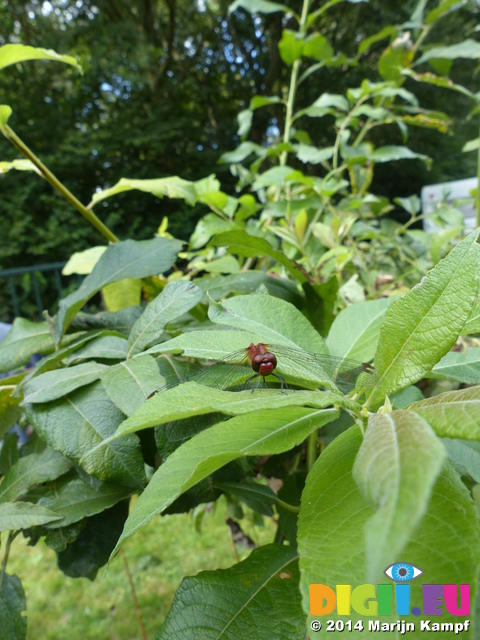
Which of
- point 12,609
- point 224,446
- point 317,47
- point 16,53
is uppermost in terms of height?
point 317,47

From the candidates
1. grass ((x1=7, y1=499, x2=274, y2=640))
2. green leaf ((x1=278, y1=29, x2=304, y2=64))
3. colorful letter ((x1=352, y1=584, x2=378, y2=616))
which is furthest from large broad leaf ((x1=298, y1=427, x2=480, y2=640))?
grass ((x1=7, y1=499, x2=274, y2=640))

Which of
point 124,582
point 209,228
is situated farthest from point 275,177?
point 124,582

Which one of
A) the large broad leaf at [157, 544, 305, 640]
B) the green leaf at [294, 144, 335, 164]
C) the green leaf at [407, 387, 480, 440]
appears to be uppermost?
the green leaf at [294, 144, 335, 164]

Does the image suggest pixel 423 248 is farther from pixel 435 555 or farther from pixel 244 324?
pixel 435 555

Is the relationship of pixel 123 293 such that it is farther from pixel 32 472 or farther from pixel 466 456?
pixel 466 456

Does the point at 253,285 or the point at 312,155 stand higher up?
the point at 312,155

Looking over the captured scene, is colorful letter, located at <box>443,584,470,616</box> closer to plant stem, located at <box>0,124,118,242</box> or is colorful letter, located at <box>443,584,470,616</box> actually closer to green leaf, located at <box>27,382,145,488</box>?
green leaf, located at <box>27,382,145,488</box>
